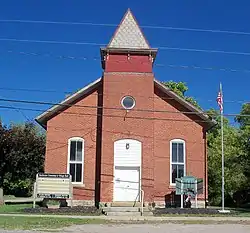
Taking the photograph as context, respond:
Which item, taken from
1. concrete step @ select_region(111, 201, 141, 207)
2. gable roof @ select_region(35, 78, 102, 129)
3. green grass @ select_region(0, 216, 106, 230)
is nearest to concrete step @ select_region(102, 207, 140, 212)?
concrete step @ select_region(111, 201, 141, 207)

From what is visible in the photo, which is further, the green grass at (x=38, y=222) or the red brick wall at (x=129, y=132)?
the red brick wall at (x=129, y=132)

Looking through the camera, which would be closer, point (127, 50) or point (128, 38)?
point (127, 50)

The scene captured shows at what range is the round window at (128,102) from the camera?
2692cm

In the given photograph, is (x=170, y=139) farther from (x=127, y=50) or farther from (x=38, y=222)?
(x=38, y=222)

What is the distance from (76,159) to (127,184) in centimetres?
352

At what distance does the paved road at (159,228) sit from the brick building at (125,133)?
28.0ft

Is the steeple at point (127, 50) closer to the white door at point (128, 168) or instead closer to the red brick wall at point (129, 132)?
the red brick wall at point (129, 132)

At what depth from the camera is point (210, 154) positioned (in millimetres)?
37656

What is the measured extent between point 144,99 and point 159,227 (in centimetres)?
1121

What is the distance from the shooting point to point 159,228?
16.6 meters

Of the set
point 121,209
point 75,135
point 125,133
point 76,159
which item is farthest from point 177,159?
point 75,135

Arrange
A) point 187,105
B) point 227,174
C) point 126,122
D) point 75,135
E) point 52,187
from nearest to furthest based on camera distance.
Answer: point 52,187 < point 126,122 < point 75,135 < point 187,105 < point 227,174

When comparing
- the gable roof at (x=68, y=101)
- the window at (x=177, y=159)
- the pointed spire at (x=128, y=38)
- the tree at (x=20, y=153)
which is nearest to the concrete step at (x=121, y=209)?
the window at (x=177, y=159)

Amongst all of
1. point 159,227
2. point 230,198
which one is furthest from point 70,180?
point 230,198
